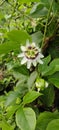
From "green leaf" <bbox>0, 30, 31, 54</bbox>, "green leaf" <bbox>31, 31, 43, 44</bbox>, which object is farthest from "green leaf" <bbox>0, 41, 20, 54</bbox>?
"green leaf" <bbox>31, 31, 43, 44</bbox>

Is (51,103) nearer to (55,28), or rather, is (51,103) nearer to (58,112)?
(58,112)

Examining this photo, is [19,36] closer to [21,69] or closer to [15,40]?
[15,40]

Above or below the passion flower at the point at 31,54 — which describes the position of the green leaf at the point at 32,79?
below

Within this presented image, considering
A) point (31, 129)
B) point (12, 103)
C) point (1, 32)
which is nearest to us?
point (31, 129)

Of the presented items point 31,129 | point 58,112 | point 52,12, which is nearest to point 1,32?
point 52,12

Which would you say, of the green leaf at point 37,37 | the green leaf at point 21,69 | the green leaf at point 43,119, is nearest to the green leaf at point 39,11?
the green leaf at point 37,37

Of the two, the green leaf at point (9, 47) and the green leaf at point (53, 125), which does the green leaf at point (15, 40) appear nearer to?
the green leaf at point (9, 47)

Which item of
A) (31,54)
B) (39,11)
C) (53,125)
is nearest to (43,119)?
(53,125)
